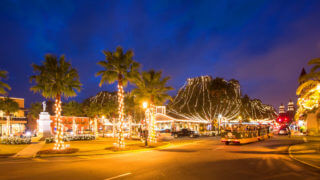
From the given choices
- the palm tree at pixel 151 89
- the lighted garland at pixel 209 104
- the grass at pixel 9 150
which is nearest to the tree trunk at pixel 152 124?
the palm tree at pixel 151 89

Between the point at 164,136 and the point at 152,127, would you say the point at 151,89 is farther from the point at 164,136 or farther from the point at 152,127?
the point at 164,136

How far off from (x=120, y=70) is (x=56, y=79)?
20.0 ft

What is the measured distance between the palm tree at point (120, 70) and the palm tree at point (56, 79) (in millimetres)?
3094

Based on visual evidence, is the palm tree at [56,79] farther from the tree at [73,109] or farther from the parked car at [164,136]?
the tree at [73,109]

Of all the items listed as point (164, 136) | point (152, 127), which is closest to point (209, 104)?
point (164, 136)

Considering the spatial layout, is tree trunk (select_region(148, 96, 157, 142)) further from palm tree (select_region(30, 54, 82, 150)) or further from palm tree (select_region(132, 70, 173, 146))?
palm tree (select_region(30, 54, 82, 150))

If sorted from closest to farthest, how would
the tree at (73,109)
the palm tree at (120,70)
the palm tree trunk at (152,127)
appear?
the palm tree at (120,70), the palm tree trunk at (152,127), the tree at (73,109)

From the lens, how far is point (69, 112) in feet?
258

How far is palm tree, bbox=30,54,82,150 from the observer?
22.2m

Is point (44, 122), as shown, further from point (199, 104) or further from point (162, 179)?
point (199, 104)

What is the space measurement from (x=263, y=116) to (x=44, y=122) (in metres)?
91.3

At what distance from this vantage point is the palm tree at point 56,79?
72.9ft

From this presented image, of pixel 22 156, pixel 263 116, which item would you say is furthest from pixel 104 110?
pixel 263 116

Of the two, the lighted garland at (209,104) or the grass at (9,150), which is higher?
the lighted garland at (209,104)
